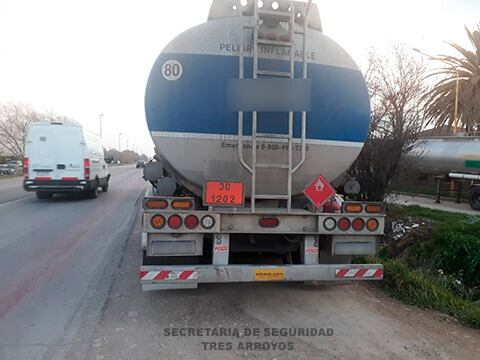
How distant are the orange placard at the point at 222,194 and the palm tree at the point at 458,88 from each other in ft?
58.6

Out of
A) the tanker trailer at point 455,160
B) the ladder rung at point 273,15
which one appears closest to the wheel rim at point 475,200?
the tanker trailer at point 455,160

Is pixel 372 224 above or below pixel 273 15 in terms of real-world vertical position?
below

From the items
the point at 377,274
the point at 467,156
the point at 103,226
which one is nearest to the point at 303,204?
the point at 377,274

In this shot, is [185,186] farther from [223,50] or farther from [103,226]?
[103,226]

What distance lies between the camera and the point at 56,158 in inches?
472

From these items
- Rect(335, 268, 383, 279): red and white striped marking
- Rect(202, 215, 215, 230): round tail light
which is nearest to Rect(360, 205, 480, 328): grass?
Rect(335, 268, 383, 279): red and white striped marking

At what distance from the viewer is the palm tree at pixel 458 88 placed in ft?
59.1

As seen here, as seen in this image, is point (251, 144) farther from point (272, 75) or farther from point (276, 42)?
point (276, 42)

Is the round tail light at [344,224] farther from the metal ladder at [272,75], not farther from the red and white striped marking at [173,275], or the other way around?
the red and white striped marking at [173,275]

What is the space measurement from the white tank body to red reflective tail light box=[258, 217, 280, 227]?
33cm

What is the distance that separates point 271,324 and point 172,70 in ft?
9.50

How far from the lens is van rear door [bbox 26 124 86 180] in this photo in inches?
466

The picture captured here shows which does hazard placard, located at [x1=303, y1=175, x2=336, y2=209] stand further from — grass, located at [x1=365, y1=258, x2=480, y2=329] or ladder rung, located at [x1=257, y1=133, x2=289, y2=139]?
grass, located at [x1=365, y1=258, x2=480, y2=329]

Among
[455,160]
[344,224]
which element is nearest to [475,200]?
[455,160]
